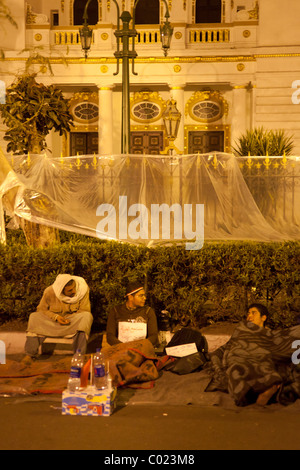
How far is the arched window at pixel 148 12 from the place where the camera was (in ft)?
86.7

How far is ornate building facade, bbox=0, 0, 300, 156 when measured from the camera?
23.8 m

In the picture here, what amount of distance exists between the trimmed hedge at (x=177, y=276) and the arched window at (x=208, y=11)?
20.0 metres

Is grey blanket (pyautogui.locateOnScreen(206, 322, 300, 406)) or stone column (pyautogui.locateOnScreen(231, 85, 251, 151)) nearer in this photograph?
grey blanket (pyautogui.locateOnScreen(206, 322, 300, 406))

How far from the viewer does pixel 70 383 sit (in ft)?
17.9

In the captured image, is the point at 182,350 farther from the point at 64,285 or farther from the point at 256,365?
the point at 64,285

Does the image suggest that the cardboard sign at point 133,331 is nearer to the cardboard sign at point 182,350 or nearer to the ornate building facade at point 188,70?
the cardboard sign at point 182,350

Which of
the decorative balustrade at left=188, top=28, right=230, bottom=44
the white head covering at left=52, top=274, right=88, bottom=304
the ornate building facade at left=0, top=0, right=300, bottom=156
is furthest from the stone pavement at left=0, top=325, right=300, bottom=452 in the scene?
the decorative balustrade at left=188, top=28, right=230, bottom=44

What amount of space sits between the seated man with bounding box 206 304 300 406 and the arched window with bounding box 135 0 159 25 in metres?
21.8

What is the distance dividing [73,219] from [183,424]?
3597 mm

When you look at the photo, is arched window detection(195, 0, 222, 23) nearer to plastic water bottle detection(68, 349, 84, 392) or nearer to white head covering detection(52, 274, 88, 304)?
white head covering detection(52, 274, 88, 304)

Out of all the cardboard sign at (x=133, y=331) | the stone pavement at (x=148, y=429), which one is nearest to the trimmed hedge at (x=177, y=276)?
the cardboard sign at (x=133, y=331)

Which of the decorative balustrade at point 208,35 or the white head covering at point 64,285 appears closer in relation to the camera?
the white head covering at point 64,285

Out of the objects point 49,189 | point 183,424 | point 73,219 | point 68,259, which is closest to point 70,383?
point 183,424

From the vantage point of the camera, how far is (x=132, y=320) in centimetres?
710
